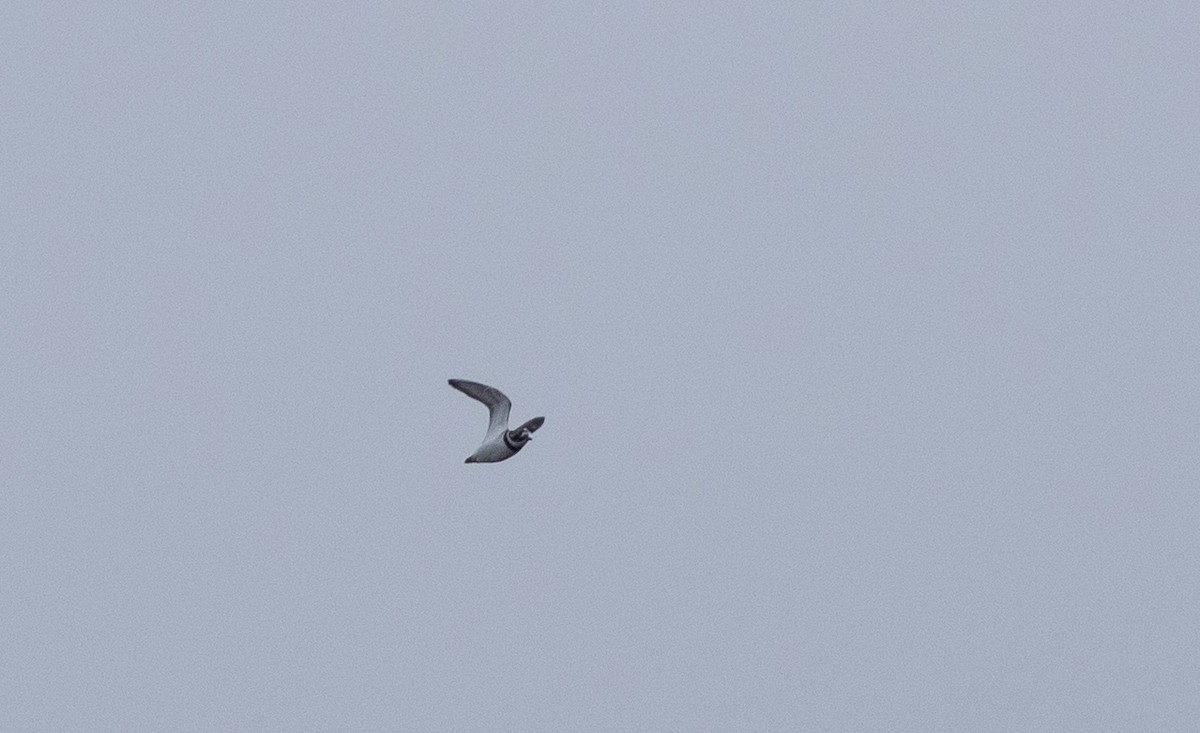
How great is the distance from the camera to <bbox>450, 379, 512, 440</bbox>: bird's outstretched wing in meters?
49.8

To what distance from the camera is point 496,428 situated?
4928 cm

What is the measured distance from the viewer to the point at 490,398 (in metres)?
50.3

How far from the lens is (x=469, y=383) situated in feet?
165

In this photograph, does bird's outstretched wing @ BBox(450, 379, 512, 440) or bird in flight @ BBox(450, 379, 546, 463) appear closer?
bird in flight @ BBox(450, 379, 546, 463)

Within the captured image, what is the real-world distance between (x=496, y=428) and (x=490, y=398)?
57.3 inches

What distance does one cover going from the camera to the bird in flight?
47.5m

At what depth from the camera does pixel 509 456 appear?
48.2 meters

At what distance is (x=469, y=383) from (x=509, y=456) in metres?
3.45

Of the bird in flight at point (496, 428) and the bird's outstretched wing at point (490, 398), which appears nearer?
the bird in flight at point (496, 428)

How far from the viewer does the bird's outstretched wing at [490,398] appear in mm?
49844

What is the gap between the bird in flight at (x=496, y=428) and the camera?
47.5 metres
